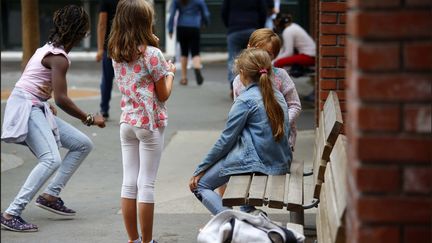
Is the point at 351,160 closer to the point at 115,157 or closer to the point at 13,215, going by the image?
the point at 13,215

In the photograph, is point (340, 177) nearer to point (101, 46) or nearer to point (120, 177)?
point (120, 177)

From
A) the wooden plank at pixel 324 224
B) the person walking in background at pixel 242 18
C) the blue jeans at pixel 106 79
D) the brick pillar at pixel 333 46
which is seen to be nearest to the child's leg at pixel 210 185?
the wooden plank at pixel 324 224

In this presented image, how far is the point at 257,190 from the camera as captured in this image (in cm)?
570

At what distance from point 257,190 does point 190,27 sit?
11215 millimetres

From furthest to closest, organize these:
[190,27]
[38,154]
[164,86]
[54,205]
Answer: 1. [190,27]
2. [54,205]
3. [38,154]
4. [164,86]

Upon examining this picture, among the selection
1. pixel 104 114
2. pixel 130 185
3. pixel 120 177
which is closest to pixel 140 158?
pixel 130 185

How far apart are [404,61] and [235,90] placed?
11.0ft

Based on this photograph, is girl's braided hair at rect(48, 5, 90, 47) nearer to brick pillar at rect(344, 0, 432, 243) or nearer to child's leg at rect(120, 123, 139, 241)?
child's leg at rect(120, 123, 139, 241)

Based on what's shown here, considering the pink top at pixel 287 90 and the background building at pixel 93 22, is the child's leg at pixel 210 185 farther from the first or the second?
the background building at pixel 93 22

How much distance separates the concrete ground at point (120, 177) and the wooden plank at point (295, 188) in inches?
4.6

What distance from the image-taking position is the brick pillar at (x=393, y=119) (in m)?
3.39

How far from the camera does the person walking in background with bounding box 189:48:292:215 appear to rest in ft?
19.8

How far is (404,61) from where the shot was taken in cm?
340

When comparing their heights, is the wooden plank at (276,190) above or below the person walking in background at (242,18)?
below
